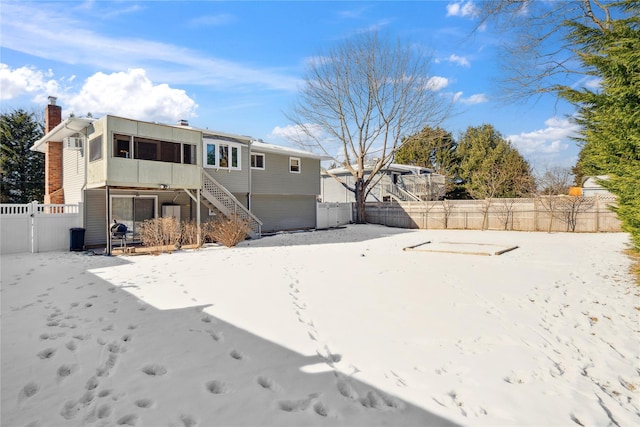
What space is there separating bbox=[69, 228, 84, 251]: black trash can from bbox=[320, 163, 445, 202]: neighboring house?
1924 cm

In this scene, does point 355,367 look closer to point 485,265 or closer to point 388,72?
point 485,265

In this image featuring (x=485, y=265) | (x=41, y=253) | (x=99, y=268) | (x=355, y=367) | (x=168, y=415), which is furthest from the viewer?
(x=41, y=253)

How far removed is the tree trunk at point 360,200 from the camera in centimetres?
2616

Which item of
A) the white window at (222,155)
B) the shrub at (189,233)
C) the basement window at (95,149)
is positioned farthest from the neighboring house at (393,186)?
the basement window at (95,149)

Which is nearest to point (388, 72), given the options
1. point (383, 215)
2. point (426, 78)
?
point (426, 78)

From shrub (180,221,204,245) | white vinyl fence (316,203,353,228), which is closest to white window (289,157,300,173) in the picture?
white vinyl fence (316,203,353,228)

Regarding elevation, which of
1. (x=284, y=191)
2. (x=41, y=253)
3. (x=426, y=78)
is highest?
(x=426, y=78)

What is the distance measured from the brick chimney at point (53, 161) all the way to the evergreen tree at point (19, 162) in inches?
445

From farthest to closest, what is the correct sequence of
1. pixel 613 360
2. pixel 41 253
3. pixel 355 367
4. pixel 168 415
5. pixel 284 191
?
pixel 284 191
pixel 41 253
pixel 613 360
pixel 355 367
pixel 168 415

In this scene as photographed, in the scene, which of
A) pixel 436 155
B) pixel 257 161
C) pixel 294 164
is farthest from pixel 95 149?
pixel 436 155

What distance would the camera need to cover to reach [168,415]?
269 centimetres

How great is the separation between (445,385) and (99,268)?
885cm

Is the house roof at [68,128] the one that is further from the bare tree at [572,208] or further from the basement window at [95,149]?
the bare tree at [572,208]

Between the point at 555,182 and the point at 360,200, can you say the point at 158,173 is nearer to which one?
the point at 360,200
